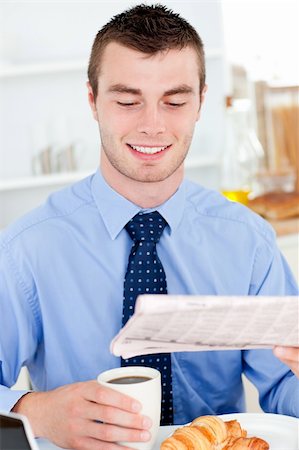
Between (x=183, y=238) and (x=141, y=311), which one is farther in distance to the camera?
(x=183, y=238)

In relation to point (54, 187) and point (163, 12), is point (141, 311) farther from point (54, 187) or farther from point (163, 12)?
point (54, 187)

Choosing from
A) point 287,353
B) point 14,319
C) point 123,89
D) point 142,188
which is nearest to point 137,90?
point 123,89

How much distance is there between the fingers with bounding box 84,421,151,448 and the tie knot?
0.46 meters

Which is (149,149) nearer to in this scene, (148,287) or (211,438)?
(148,287)

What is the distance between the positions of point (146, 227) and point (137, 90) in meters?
0.26

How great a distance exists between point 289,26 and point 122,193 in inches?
145

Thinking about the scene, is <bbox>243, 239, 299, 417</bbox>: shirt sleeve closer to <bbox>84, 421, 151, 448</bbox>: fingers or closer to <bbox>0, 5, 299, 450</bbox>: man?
<bbox>0, 5, 299, 450</bbox>: man

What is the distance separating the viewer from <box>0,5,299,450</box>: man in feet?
5.03

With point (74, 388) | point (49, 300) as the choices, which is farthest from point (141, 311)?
point (49, 300)

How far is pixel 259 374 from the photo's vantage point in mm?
1580

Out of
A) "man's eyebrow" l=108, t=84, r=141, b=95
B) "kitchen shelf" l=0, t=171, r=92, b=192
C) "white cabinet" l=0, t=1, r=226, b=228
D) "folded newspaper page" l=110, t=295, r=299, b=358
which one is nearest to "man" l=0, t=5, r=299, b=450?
"man's eyebrow" l=108, t=84, r=141, b=95

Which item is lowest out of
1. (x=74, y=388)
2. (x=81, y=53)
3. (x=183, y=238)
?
(x=74, y=388)

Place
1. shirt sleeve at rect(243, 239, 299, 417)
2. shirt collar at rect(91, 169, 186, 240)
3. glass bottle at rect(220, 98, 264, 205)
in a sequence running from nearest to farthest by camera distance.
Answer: shirt sleeve at rect(243, 239, 299, 417) < shirt collar at rect(91, 169, 186, 240) < glass bottle at rect(220, 98, 264, 205)

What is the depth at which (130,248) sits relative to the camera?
159 centimetres
